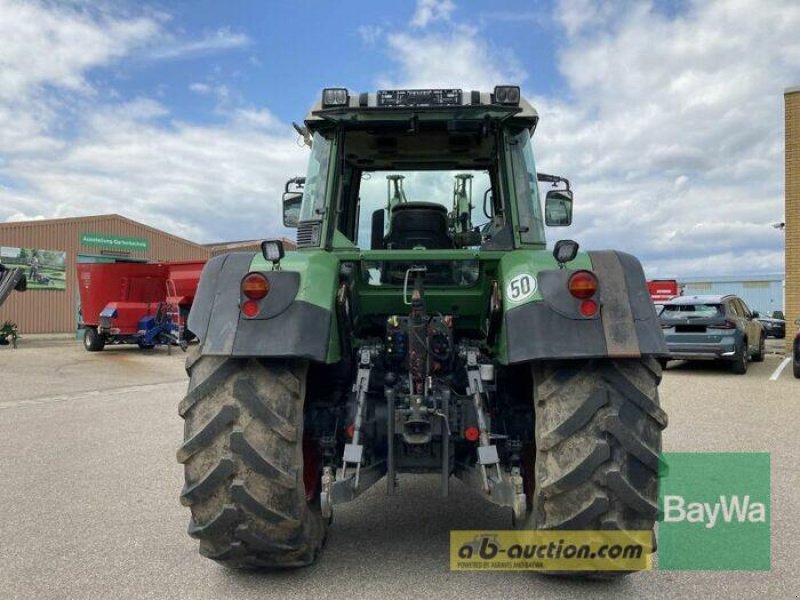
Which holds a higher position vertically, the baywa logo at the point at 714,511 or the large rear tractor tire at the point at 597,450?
the large rear tractor tire at the point at 597,450

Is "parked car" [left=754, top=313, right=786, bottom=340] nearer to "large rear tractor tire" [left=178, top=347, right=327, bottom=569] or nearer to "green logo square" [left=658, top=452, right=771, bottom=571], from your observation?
"green logo square" [left=658, top=452, right=771, bottom=571]

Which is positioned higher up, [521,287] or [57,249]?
[57,249]

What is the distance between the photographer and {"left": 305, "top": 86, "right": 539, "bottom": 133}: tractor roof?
390cm

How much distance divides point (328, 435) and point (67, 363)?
15.0m

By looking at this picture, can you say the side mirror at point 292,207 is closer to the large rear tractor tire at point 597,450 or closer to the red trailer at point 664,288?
the large rear tractor tire at point 597,450

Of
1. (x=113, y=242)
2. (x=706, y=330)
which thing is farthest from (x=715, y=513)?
(x=113, y=242)

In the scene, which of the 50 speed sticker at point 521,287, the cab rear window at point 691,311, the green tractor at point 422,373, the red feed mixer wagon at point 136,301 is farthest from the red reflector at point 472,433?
the red feed mixer wagon at point 136,301

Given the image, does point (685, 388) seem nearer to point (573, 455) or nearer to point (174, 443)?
point (174, 443)

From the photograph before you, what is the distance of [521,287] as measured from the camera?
326cm

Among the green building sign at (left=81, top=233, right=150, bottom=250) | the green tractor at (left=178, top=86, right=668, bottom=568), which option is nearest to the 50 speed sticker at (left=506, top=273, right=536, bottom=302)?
the green tractor at (left=178, top=86, right=668, bottom=568)

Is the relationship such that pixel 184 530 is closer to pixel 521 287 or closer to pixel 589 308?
pixel 521 287

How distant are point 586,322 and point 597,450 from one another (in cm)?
58

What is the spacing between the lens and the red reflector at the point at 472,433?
335 cm

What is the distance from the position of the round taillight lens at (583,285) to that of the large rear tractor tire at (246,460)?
135 centimetres
